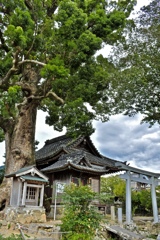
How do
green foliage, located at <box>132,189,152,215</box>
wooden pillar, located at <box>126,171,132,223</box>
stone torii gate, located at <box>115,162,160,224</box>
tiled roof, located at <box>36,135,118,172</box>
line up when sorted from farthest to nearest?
green foliage, located at <box>132,189,152,215</box>, tiled roof, located at <box>36,135,118,172</box>, stone torii gate, located at <box>115,162,160,224</box>, wooden pillar, located at <box>126,171,132,223</box>

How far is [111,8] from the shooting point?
16.3 meters

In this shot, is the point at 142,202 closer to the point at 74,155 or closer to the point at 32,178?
the point at 74,155

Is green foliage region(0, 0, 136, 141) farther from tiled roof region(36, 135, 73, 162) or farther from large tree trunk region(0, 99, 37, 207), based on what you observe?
tiled roof region(36, 135, 73, 162)

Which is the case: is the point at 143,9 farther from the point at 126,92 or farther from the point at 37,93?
the point at 37,93

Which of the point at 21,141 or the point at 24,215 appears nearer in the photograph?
the point at 24,215

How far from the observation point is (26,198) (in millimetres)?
12789

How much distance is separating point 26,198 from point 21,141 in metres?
3.98

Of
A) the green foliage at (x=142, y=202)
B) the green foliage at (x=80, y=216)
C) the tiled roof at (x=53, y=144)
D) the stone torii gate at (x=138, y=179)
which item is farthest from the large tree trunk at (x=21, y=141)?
the green foliage at (x=142, y=202)

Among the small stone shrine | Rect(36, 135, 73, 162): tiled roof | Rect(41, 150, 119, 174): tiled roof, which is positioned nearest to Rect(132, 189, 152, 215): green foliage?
Rect(41, 150, 119, 174): tiled roof

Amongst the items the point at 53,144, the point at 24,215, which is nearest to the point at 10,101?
the point at 24,215

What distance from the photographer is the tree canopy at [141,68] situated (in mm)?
13344

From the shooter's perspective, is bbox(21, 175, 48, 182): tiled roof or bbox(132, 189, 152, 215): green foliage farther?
bbox(132, 189, 152, 215): green foliage

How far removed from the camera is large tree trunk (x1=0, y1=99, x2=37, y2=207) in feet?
48.8

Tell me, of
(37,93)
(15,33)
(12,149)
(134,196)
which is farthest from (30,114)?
(134,196)
